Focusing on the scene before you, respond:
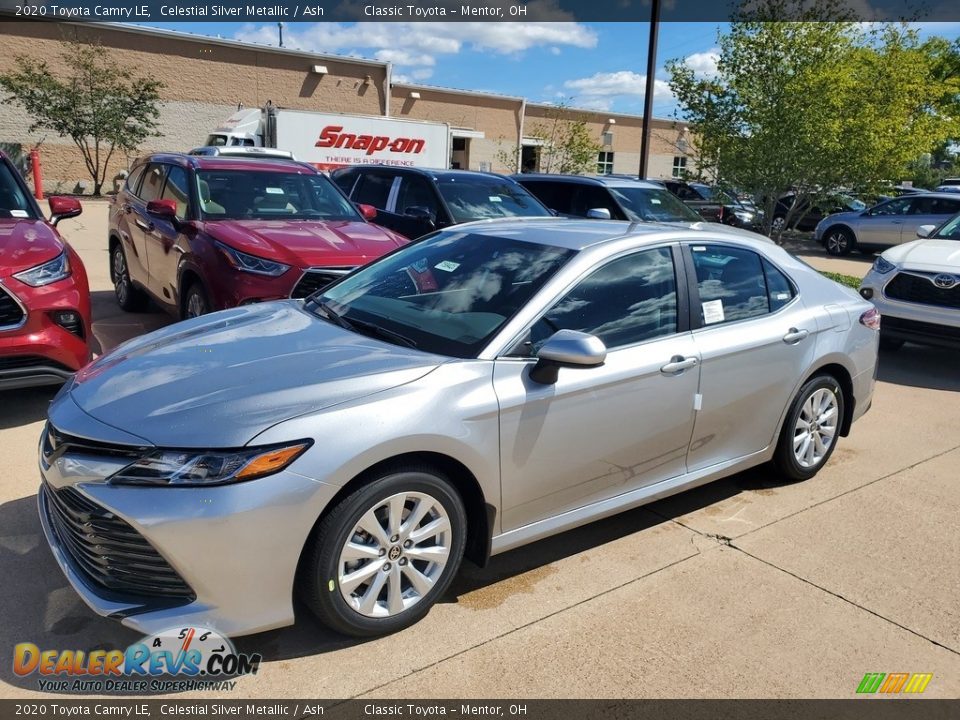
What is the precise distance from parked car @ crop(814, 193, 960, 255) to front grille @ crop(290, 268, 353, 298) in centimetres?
1581

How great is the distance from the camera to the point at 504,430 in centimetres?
309

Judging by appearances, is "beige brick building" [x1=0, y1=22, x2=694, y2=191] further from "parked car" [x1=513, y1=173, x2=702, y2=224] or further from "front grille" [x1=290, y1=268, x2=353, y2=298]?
"front grille" [x1=290, y1=268, x2=353, y2=298]

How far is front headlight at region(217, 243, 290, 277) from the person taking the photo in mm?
5785

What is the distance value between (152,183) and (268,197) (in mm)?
1504

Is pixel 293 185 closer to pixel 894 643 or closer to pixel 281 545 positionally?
pixel 281 545

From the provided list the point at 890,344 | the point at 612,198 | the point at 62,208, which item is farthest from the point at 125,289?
the point at 890,344

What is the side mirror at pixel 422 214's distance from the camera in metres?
8.53

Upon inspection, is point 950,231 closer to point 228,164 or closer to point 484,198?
point 484,198

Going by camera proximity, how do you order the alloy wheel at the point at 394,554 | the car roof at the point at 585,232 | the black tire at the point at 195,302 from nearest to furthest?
the alloy wheel at the point at 394,554 → the car roof at the point at 585,232 → the black tire at the point at 195,302

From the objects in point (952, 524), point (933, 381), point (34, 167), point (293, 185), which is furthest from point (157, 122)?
point (952, 524)

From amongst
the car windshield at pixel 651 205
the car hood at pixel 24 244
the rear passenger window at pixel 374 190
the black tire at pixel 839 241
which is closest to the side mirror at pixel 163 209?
the car hood at pixel 24 244

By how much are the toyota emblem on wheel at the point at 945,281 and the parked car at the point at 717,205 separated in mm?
6077
